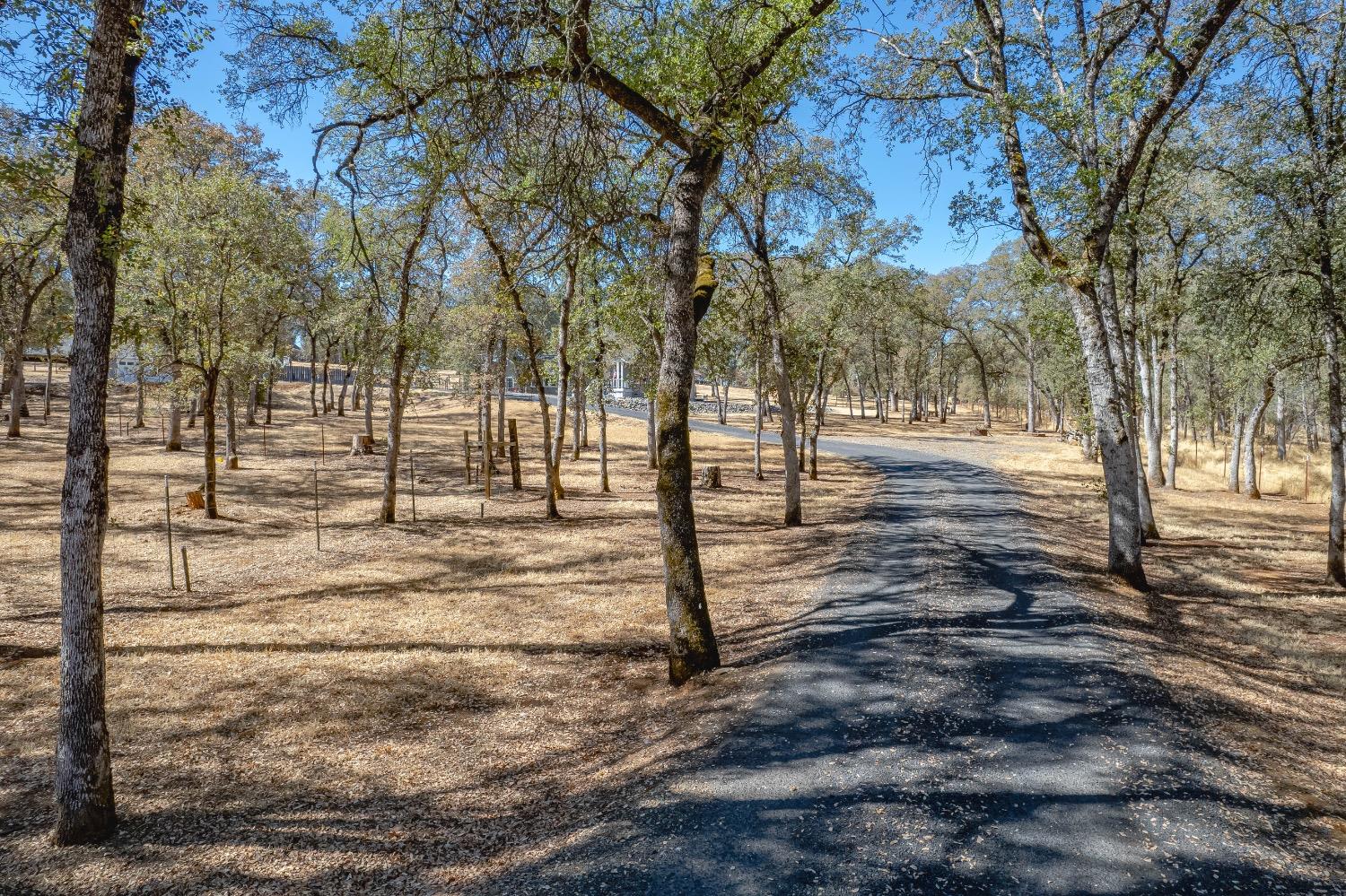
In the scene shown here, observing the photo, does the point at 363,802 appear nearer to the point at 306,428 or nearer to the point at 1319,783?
the point at 1319,783

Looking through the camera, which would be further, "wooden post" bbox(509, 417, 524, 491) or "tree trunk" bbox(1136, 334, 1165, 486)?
"tree trunk" bbox(1136, 334, 1165, 486)

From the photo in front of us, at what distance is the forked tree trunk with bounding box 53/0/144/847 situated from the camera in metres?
4.96

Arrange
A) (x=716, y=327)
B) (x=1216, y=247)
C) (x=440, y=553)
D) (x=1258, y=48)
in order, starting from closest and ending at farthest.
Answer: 1. (x=1258, y=48)
2. (x=440, y=553)
3. (x=1216, y=247)
4. (x=716, y=327)

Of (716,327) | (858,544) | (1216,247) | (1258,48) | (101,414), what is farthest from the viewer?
(716,327)

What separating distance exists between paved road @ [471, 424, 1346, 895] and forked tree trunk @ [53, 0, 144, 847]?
3.62m

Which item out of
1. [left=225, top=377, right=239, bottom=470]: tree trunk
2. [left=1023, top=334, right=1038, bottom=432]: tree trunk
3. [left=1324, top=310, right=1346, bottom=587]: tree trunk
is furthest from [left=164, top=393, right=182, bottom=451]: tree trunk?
[left=1023, top=334, right=1038, bottom=432]: tree trunk

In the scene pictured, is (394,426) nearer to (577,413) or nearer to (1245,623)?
(577,413)

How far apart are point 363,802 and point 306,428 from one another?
122 ft

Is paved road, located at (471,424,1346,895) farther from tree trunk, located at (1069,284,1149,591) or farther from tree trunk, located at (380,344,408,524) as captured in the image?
tree trunk, located at (380,344,408,524)

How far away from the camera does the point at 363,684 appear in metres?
8.34

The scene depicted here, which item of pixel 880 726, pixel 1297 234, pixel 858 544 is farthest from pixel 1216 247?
pixel 880 726

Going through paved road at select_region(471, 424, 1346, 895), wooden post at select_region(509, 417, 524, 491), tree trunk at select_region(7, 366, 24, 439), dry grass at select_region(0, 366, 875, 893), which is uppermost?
tree trunk at select_region(7, 366, 24, 439)

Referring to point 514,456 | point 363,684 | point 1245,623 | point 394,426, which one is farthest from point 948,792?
point 514,456

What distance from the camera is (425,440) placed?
37.6 m
